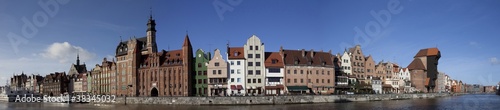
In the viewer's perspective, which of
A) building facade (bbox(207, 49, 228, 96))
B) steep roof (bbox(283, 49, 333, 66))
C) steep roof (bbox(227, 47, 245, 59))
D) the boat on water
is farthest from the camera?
the boat on water

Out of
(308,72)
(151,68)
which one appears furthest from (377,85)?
(151,68)

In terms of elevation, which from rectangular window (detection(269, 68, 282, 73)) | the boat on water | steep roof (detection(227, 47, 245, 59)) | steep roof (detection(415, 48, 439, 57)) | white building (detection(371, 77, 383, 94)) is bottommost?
the boat on water

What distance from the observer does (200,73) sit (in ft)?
317

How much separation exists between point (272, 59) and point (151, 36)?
116 feet

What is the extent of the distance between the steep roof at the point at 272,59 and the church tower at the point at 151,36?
32489 millimetres

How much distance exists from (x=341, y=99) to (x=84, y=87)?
9725 cm

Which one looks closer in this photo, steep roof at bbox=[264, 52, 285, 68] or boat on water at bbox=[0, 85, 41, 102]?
steep roof at bbox=[264, 52, 285, 68]

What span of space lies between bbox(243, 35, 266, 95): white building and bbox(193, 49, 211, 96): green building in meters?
9.61

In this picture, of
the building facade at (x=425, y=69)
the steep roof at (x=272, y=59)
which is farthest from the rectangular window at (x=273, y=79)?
the building facade at (x=425, y=69)

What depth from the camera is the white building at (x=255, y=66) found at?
9612 cm

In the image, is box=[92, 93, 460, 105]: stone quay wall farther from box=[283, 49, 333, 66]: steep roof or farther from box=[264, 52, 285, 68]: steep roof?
box=[264, 52, 285, 68]: steep roof

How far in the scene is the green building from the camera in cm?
9619

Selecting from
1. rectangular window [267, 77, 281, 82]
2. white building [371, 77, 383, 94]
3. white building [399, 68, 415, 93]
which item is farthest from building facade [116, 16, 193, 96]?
white building [399, 68, 415, 93]

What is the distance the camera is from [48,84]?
175 m
